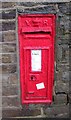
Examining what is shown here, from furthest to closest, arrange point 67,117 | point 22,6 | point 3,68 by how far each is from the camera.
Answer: point 67,117 → point 3,68 → point 22,6

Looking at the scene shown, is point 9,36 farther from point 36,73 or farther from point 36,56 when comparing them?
point 36,73

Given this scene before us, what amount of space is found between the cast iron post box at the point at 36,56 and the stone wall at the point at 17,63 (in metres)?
0.07

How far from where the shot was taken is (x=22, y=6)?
340 cm

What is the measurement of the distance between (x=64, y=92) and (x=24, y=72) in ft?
1.94

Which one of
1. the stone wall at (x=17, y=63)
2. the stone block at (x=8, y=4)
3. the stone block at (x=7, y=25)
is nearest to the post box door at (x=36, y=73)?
the stone wall at (x=17, y=63)

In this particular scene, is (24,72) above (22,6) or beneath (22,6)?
beneath

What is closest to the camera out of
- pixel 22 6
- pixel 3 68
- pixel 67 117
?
pixel 22 6

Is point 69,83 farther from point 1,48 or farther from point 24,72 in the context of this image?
point 1,48

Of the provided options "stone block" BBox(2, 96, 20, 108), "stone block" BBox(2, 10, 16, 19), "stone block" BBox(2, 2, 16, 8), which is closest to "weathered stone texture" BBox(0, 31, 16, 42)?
"stone block" BBox(2, 10, 16, 19)

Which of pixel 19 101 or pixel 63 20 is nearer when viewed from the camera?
pixel 63 20

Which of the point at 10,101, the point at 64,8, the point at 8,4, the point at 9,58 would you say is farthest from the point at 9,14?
the point at 10,101

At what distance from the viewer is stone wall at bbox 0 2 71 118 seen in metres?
3.41

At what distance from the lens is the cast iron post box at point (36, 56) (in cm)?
341

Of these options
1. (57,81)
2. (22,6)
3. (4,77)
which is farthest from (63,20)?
(4,77)
